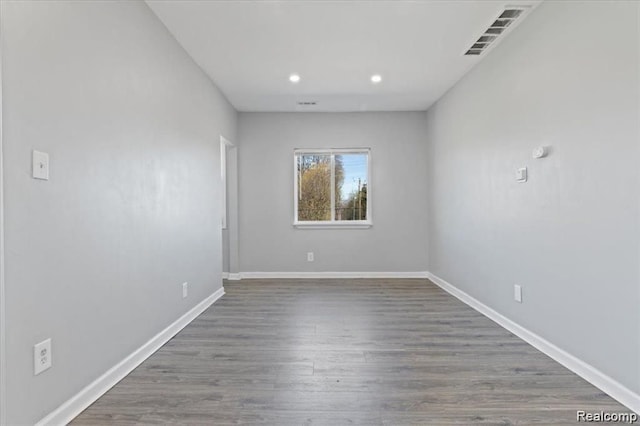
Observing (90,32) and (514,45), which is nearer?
(90,32)

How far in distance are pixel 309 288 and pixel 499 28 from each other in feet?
11.1

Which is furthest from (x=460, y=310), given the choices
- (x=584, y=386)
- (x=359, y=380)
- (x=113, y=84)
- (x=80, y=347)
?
(x=113, y=84)

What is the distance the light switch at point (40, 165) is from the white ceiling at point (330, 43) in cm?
154

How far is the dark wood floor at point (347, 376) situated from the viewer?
1.75 metres

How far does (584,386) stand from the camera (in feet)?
6.62

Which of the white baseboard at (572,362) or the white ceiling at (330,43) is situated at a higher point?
the white ceiling at (330,43)

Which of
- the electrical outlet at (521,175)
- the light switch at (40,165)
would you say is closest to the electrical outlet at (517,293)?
the electrical outlet at (521,175)

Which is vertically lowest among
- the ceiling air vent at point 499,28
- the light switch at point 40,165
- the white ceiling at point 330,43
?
the light switch at point 40,165

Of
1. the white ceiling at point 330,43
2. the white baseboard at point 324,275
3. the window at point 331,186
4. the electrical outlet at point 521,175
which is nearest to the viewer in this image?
the white ceiling at point 330,43

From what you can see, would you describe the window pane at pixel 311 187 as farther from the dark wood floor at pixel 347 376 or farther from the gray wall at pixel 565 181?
the gray wall at pixel 565 181

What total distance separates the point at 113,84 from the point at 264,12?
1204mm

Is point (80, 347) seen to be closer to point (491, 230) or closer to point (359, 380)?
point (359, 380)

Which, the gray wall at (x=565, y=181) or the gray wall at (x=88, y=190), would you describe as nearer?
the gray wall at (x=88, y=190)

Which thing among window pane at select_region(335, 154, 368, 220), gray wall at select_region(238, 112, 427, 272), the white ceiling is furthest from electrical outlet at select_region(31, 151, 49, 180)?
window pane at select_region(335, 154, 368, 220)
